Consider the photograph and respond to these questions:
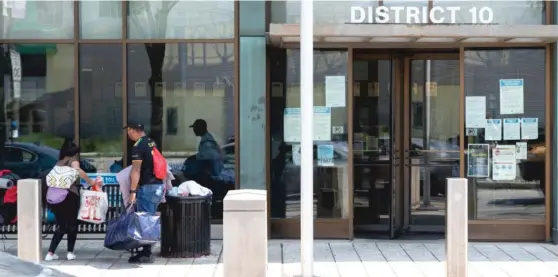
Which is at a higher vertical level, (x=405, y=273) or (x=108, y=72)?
(x=108, y=72)

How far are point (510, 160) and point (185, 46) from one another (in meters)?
4.97

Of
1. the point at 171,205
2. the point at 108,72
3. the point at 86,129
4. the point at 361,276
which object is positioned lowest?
the point at 361,276

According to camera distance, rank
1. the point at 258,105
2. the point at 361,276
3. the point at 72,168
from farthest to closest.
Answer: the point at 258,105 → the point at 72,168 → the point at 361,276

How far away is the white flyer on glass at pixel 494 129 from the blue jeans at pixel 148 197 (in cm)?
473

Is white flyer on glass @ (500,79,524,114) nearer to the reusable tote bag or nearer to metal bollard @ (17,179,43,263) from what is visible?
the reusable tote bag

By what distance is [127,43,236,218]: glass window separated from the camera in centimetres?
1021

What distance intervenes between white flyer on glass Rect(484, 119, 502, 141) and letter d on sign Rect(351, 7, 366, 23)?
2.32 meters

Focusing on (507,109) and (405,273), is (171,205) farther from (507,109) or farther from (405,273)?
(507,109)

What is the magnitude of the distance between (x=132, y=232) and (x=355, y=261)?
2.79m

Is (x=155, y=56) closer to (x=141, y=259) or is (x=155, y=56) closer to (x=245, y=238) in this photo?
(x=141, y=259)

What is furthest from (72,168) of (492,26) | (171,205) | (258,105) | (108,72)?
(492,26)

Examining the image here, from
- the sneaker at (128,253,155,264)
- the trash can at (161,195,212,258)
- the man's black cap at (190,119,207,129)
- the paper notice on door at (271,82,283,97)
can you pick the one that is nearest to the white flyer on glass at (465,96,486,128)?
the paper notice on door at (271,82,283,97)

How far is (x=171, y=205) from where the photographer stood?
8.86 m

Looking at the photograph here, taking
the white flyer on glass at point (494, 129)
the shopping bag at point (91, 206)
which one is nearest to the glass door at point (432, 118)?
the white flyer on glass at point (494, 129)
